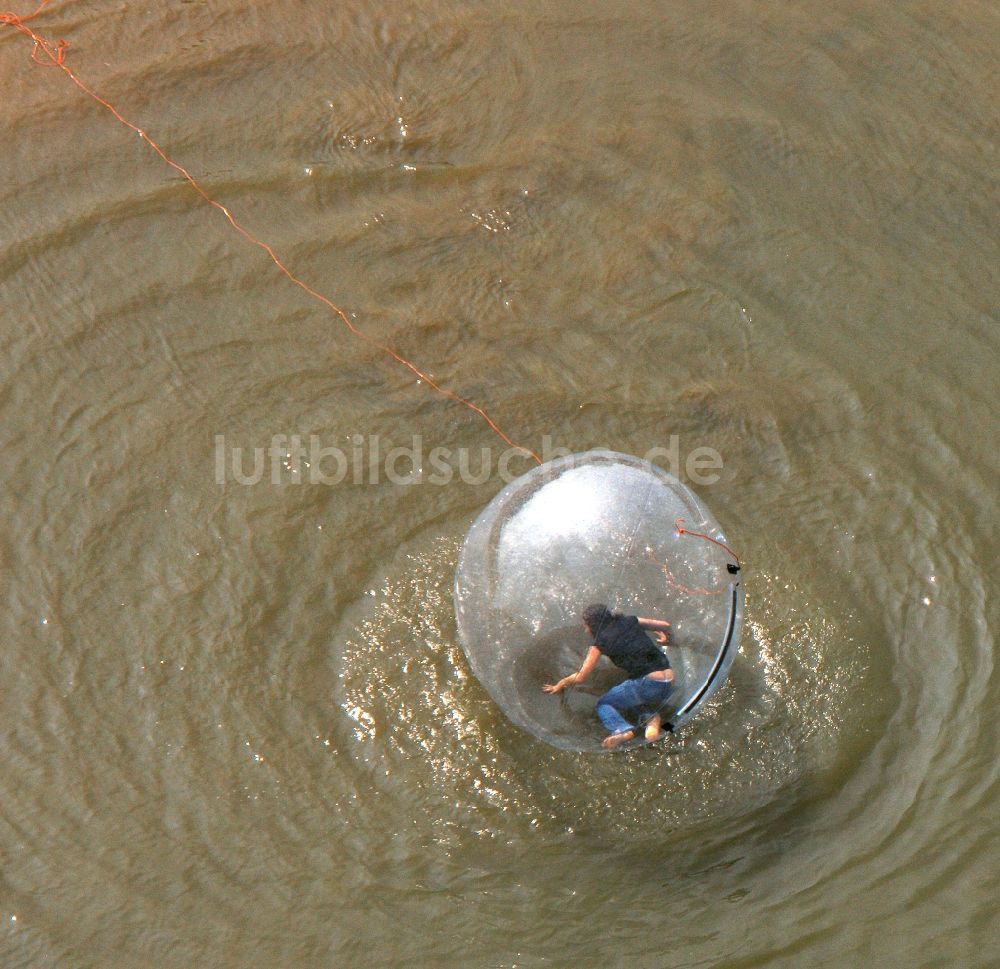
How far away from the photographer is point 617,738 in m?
3.38

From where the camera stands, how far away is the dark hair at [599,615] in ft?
10.5

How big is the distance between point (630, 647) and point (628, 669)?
0.08 meters

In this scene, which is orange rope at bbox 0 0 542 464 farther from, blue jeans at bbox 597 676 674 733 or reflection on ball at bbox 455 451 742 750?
blue jeans at bbox 597 676 674 733

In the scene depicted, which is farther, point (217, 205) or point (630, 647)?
point (217, 205)

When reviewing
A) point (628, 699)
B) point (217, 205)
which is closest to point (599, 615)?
point (628, 699)

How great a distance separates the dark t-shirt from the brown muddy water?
64cm

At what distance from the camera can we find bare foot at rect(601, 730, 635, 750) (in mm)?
3371

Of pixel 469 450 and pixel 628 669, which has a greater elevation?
pixel 628 669

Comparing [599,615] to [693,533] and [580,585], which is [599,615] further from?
[693,533]

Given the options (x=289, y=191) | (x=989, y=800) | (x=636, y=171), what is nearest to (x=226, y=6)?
(x=289, y=191)


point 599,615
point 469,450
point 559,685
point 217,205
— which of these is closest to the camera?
point 599,615

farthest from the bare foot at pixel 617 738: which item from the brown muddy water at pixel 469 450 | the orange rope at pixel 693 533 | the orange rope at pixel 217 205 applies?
the orange rope at pixel 217 205

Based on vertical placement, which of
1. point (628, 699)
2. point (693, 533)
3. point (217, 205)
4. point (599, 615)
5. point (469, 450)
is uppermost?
point (693, 533)

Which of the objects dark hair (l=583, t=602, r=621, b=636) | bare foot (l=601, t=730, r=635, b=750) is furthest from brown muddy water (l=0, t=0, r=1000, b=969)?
dark hair (l=583, t=602, r=621, b=636)
